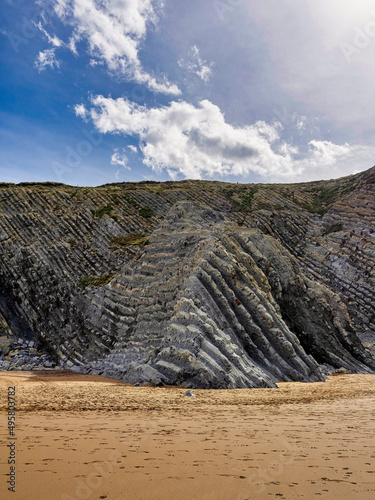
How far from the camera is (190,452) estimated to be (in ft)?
13.6

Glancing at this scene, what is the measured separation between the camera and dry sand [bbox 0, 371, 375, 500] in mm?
3004

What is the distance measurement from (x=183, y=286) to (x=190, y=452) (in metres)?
12.0

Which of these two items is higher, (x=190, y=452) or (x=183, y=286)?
(x=183, y=286)

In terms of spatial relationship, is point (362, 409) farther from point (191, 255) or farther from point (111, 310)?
point (111, 310)

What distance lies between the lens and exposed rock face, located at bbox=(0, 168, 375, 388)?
1445 cm

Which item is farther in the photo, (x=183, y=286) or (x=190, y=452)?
(x=183, y=286)

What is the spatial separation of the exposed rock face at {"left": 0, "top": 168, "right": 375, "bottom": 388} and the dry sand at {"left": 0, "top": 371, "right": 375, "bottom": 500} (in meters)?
5.48

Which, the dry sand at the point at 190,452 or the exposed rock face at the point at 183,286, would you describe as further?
the exposed rock face at the point at 183,286

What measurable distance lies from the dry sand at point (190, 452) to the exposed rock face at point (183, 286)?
5481 mm

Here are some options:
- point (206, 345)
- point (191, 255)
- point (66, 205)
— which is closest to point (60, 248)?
point (66, 205)

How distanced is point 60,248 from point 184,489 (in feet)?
92.3

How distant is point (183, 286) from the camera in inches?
632

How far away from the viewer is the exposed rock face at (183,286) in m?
14.4

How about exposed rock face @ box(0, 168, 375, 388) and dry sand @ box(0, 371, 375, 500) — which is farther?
exposed rock face @ box(0, 168, 375, 388)
